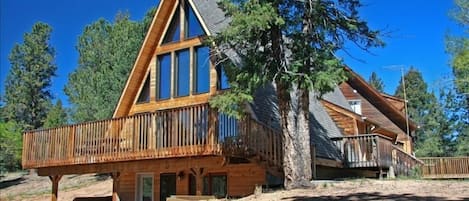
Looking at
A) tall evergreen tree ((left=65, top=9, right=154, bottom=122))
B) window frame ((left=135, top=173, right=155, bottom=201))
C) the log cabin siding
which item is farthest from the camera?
tall evergreen tree ((left=65, top=9, right=154, bottom=122))

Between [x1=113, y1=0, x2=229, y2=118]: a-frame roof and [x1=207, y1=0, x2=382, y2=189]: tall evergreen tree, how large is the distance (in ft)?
11.7

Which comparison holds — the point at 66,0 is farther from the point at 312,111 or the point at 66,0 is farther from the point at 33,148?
the point at 312,111

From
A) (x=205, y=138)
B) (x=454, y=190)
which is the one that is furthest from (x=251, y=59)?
(x=454, y=190)

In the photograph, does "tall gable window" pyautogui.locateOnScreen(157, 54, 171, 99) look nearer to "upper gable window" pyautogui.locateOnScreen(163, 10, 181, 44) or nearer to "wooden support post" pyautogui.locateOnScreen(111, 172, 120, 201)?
"upper gable window" pyautogui.locateOnScreen(163, 10, 181, 44)

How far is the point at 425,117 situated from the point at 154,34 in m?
36.4

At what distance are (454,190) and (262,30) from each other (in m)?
6.08

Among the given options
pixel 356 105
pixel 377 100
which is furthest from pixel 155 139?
pixel 377 100

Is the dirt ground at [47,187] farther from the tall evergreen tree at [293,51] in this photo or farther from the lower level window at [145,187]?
the tall evergreen tree at [293,51]

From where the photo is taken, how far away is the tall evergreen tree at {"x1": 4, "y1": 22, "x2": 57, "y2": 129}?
146 ft

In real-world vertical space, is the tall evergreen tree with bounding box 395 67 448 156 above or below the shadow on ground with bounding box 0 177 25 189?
above

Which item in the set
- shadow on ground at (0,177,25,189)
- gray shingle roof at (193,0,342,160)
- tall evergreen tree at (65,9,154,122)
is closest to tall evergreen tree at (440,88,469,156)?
tall evergreen tree at (65,9,154,122)

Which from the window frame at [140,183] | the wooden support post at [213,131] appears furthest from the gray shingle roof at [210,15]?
the window frame at [140,183]

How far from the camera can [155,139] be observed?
49.6 feet

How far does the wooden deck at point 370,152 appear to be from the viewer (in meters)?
17.0
